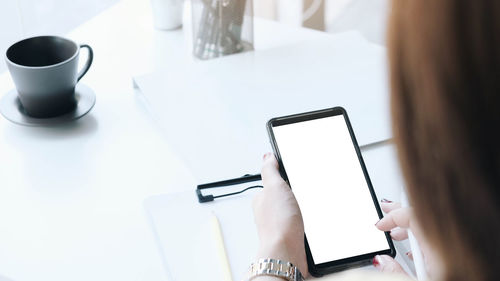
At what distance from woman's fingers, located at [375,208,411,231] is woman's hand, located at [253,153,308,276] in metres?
0.09

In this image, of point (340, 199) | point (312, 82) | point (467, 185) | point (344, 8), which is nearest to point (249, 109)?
point (312, 82)

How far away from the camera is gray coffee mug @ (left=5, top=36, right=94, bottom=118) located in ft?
2.74

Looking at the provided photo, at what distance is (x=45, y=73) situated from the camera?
2.73 feet

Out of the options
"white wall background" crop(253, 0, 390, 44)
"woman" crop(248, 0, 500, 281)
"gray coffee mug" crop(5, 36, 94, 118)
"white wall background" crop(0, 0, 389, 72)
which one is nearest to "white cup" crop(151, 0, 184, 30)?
"gray coffee mug" crop(5, 36, 94, 118)

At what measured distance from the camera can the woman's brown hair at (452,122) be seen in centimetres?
27

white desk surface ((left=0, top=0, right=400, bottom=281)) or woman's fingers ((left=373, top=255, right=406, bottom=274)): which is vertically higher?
white desk surface ((left=0, top=0, right=400, bottom=281))

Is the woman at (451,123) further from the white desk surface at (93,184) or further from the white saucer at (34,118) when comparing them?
the white saucer at (34,118)

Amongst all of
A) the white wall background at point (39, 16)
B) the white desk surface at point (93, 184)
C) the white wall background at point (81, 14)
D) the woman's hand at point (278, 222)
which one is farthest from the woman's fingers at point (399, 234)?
the white wall background at point (39, 16)

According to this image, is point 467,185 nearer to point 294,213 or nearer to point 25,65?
point 294,213

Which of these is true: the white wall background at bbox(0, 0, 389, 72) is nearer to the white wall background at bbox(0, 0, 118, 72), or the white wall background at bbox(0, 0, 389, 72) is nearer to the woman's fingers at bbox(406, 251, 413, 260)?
the white wall background at bbox(0, 0, 118, 72)

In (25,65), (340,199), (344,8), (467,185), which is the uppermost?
(467,185)

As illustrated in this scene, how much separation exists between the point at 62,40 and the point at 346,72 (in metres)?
0.43

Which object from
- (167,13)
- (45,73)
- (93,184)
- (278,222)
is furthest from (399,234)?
(167,13)

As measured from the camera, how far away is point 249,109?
35.6 inches
